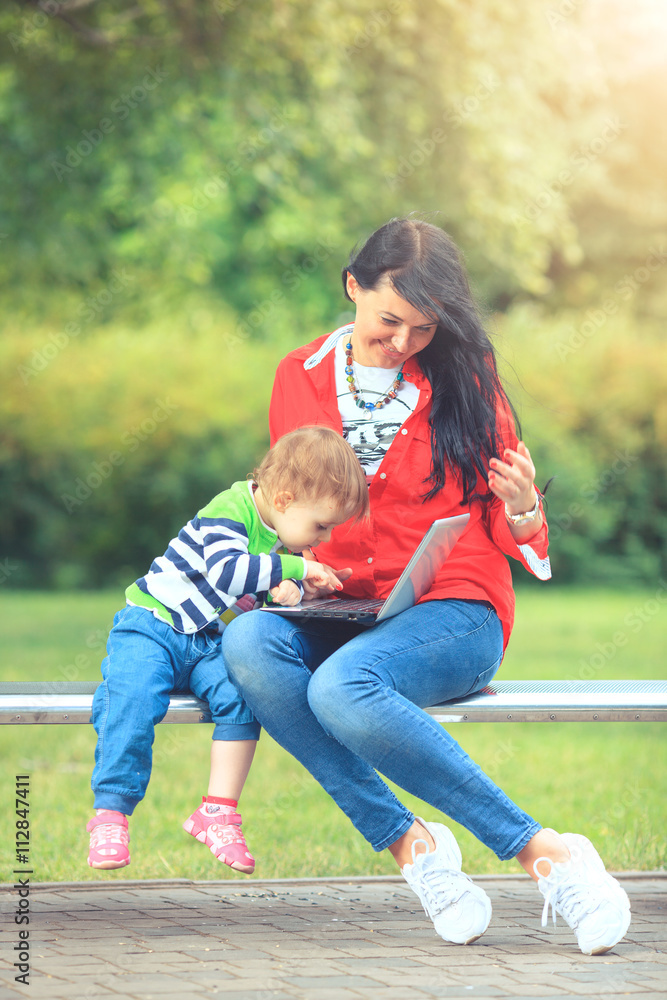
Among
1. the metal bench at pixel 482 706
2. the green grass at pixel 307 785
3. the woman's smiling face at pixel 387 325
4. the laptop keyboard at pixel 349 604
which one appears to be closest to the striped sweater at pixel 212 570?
the laptop keyboard at pixel 349 604

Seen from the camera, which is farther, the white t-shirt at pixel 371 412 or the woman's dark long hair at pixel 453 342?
the white t-shirt at pixel 371 412

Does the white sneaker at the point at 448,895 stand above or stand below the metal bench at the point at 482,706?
below

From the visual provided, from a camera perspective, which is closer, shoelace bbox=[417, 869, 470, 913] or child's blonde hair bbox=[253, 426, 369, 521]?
shoelace bbox=[417, 869, 470, 913]

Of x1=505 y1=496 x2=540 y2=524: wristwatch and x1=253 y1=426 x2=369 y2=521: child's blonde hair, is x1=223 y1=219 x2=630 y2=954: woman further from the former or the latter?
x1=253 y1=426 x2=369 y2=521: child's blonde hair

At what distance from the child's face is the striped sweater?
0.05 metres

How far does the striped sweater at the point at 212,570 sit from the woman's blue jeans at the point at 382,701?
0.09m

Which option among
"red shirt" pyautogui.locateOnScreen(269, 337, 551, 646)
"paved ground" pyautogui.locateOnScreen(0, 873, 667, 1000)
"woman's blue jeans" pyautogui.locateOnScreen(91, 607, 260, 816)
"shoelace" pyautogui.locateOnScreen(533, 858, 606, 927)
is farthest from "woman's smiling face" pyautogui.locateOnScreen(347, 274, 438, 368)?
"paved ground" pyautogui.locateOnScreen(0, 873, 667, 1000)

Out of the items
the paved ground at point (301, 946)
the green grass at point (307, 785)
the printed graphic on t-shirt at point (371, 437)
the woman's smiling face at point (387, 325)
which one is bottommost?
the green grass at point (307, 785)

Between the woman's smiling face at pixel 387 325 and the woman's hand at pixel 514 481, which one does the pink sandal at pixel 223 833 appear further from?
the woman's smiling face at pixel 387 325

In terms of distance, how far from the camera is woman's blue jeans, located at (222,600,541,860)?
8.96 feet

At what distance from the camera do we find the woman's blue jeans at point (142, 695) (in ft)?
9.25

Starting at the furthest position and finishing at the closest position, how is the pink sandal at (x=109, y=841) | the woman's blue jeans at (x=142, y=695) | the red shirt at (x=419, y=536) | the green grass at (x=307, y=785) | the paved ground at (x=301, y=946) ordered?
the green grass at (x=307, y=785) < the red shirt at (x=419, y=536) < the woman's blue jeans at (x=142, y=695) < the pink sandal at (x=109, y=841) < the paved ground at (x=301, y=946)

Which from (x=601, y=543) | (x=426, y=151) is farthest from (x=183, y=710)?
(x=601, y=543)

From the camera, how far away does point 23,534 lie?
12445 millimetres
